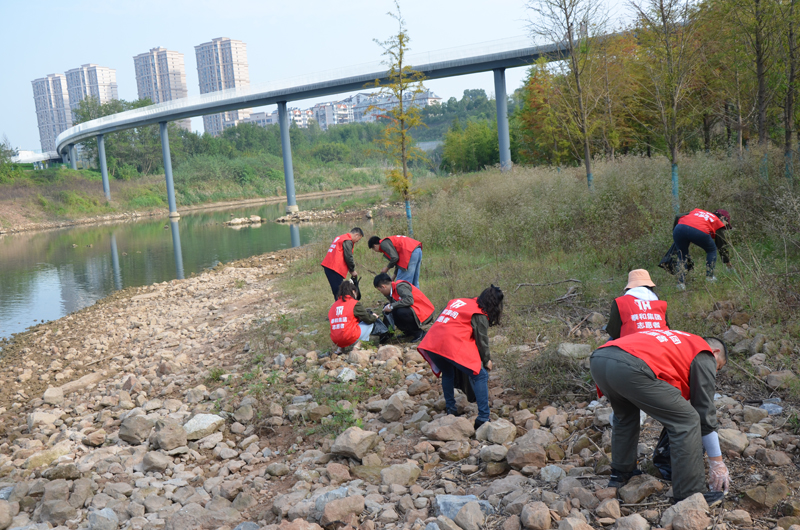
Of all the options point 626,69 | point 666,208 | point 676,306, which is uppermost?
point 626,69

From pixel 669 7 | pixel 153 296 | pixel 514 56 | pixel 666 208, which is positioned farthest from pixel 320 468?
pixel 514 56

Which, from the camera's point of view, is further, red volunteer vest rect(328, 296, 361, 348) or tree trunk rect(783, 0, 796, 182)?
tree trunk rect(783, 0, 796, 182)

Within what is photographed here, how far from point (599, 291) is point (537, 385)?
2.82 meters

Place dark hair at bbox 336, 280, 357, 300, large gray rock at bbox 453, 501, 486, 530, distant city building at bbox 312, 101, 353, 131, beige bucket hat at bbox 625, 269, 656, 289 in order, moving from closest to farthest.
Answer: large gray rock at bbox 453, 501, 486, 530, beige bucket hat at bbox 625, 269, 656, 289, dark hair at bbox 336, 280, 357, 300, distant city building at bbox 312, 101, 353, 131

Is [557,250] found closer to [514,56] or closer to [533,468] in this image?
[533,468]

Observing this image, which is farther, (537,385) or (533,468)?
(537,385)

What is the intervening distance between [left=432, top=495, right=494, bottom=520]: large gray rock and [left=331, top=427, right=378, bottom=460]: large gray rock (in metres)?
0.98

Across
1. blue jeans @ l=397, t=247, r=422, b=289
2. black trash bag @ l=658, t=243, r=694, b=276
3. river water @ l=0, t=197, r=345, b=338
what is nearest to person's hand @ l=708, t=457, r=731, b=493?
black trash bag @ l=658, t=243, r=694, b=276

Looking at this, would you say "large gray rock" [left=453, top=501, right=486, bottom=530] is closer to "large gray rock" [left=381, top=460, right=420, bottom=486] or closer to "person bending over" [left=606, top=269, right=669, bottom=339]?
"large gray rock" [left=381, top=460, right=420, bottom=486]

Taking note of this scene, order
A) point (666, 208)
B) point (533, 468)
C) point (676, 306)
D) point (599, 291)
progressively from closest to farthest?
1. point (533, 468)
2. point (676, 306)
3. point (599, 291)
4. point (666, 208)

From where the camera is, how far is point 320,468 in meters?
4.64

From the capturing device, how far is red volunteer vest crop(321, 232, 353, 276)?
29.1 ft

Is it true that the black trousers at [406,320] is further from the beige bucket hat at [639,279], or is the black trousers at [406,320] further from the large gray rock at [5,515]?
the large gray rock at [5,515]

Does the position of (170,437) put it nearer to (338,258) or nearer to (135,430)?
(135,430)
